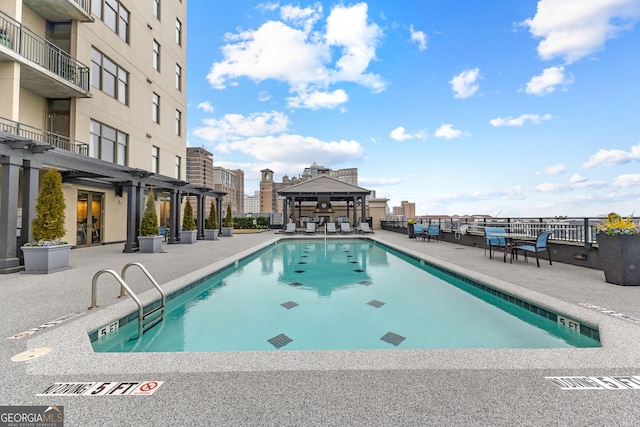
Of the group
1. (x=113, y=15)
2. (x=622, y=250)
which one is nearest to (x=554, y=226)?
(x=622, y=250)

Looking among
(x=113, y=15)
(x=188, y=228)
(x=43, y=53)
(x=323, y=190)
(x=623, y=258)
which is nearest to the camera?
(x=623, y=258)

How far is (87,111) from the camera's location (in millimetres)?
9469

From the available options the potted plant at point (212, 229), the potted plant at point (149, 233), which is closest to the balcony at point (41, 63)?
the potted plant at point (149, 233)

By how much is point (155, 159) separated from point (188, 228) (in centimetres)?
448

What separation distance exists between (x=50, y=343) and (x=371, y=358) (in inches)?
110

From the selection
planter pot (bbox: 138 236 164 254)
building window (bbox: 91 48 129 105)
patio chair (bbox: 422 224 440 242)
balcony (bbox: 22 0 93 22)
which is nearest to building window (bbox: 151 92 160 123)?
building window (bbox: 91 48 129 105)

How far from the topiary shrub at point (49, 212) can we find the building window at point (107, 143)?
174 inches

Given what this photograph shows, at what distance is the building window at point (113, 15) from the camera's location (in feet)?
32.8

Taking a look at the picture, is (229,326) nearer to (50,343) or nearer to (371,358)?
(50,343)

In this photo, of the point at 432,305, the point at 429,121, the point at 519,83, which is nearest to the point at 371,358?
the point at 432,305

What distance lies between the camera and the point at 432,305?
4.38m

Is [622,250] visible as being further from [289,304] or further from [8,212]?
[8,212]

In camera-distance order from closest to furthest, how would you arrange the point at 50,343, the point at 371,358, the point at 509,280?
the point at 371,358, the point at 50,343, the point at 509,280

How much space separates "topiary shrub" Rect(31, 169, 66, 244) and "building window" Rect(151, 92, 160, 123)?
8.44m
